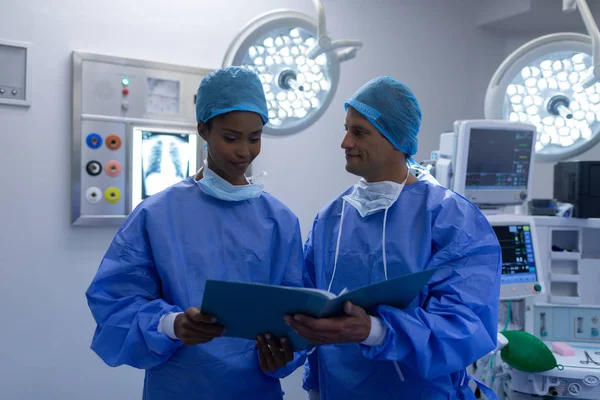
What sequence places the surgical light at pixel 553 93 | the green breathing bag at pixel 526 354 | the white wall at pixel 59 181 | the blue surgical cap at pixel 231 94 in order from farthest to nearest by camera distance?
the white wall at pixel 59 181 < the green breathing bag at pixel 526 354 < the surgical light at pixel 553 93 < the blue surgical cap at pixel 231 94

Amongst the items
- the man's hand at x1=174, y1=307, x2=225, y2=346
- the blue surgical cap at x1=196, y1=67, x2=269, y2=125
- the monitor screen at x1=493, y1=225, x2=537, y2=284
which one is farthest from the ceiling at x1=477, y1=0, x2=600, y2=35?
the man's hand at x1=174, y1=307, x2=225, y2=346

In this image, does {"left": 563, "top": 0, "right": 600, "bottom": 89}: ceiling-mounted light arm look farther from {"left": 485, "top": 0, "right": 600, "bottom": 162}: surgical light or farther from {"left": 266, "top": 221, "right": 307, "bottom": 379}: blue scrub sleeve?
{"left": 266, "top": 221, "right": 307, "bottom": 379}: blue scrub sleeve

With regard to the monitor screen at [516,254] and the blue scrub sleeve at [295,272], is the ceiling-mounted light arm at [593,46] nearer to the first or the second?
the monitor screen at [516,254]

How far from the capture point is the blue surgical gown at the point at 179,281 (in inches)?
47.7

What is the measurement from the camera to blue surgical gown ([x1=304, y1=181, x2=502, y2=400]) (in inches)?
44.8

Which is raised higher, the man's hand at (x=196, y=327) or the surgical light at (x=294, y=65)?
the surgical light at (x=294, y=65)

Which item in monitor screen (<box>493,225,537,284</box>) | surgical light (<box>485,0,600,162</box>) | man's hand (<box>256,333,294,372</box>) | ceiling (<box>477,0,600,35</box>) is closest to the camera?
man's hand (<box>256,333,294,372</box>)

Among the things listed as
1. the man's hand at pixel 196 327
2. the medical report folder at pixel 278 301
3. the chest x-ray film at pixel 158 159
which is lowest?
the man's hand at pixel 196 327

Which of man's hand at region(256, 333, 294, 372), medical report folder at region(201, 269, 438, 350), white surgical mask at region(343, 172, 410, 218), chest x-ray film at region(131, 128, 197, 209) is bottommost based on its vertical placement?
man's hand at region(256, 333, 294, 372)

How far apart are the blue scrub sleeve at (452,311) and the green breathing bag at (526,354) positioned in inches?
29.9

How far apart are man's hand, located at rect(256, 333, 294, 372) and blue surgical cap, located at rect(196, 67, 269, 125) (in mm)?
508

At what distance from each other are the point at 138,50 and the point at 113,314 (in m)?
1.56

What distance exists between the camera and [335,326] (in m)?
1.02

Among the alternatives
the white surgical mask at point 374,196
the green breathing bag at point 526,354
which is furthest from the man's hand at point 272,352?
the green breathing bag at point 526,354
